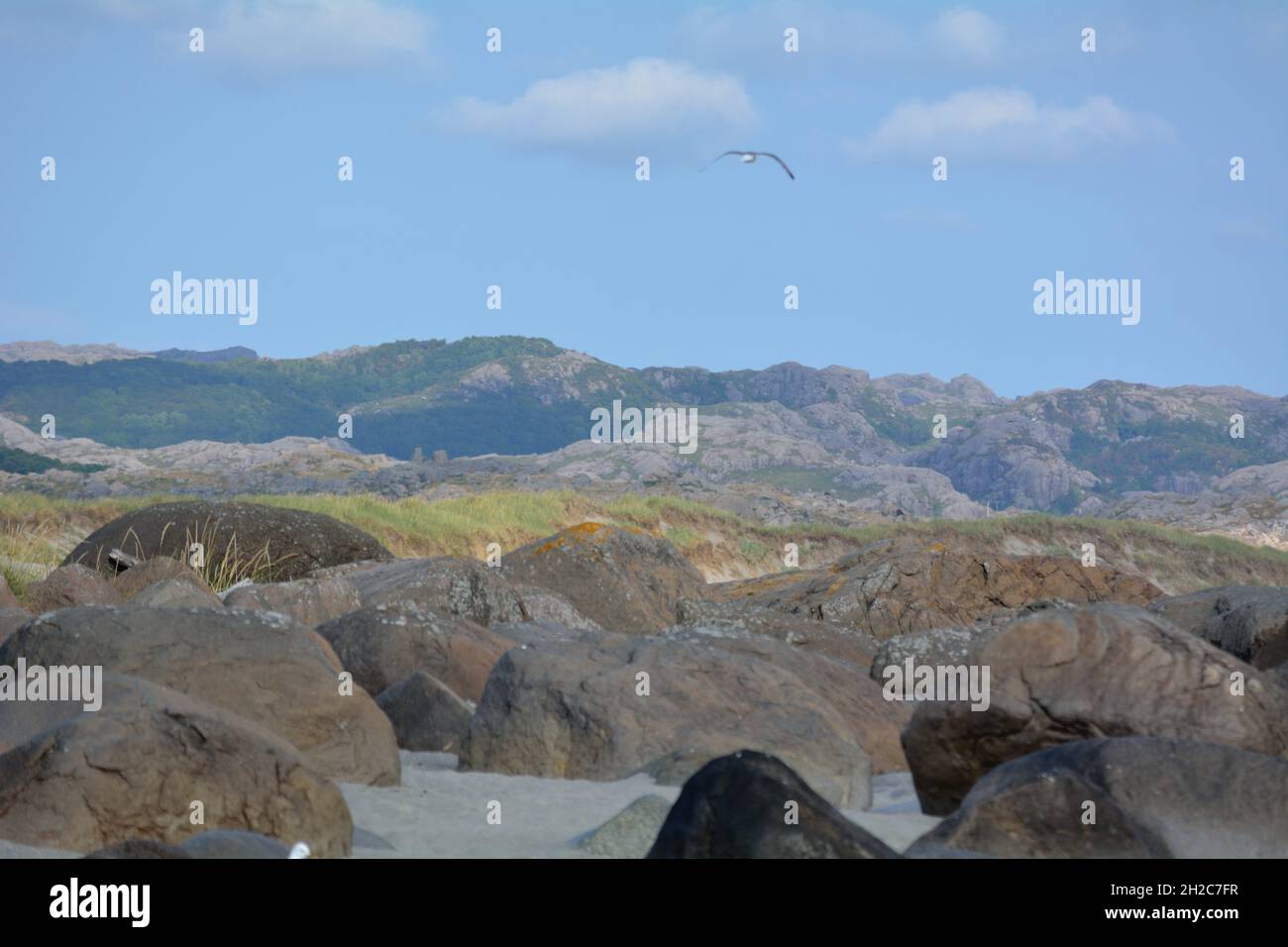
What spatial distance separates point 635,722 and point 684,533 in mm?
22120

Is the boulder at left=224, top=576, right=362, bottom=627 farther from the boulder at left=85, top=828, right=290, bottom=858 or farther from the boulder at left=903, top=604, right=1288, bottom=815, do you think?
the boulder at left=85, top=828, right=290, bottom=858

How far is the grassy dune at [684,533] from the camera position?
60.4 feet

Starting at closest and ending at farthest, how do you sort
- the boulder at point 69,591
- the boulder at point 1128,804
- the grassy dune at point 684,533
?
the boulder at point 1128,804
the boulder at point 69,591
the grassy dune at point 684,533

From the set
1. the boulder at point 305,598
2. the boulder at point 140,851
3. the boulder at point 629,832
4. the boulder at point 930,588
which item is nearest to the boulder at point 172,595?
the boulder at point 305,598

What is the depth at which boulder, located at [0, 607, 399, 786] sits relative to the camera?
5.74 metres

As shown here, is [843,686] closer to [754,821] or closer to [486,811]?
[486,811]

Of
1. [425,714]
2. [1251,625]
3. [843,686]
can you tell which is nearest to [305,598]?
[425,714]

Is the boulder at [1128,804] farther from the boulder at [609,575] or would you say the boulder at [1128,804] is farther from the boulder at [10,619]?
the boulder at [609,575]

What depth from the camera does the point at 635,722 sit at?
6.37 meters

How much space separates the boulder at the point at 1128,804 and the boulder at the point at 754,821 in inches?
16.7

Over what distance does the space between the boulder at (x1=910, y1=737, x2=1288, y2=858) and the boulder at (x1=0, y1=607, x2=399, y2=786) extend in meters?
2.61

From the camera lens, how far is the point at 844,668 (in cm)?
834
